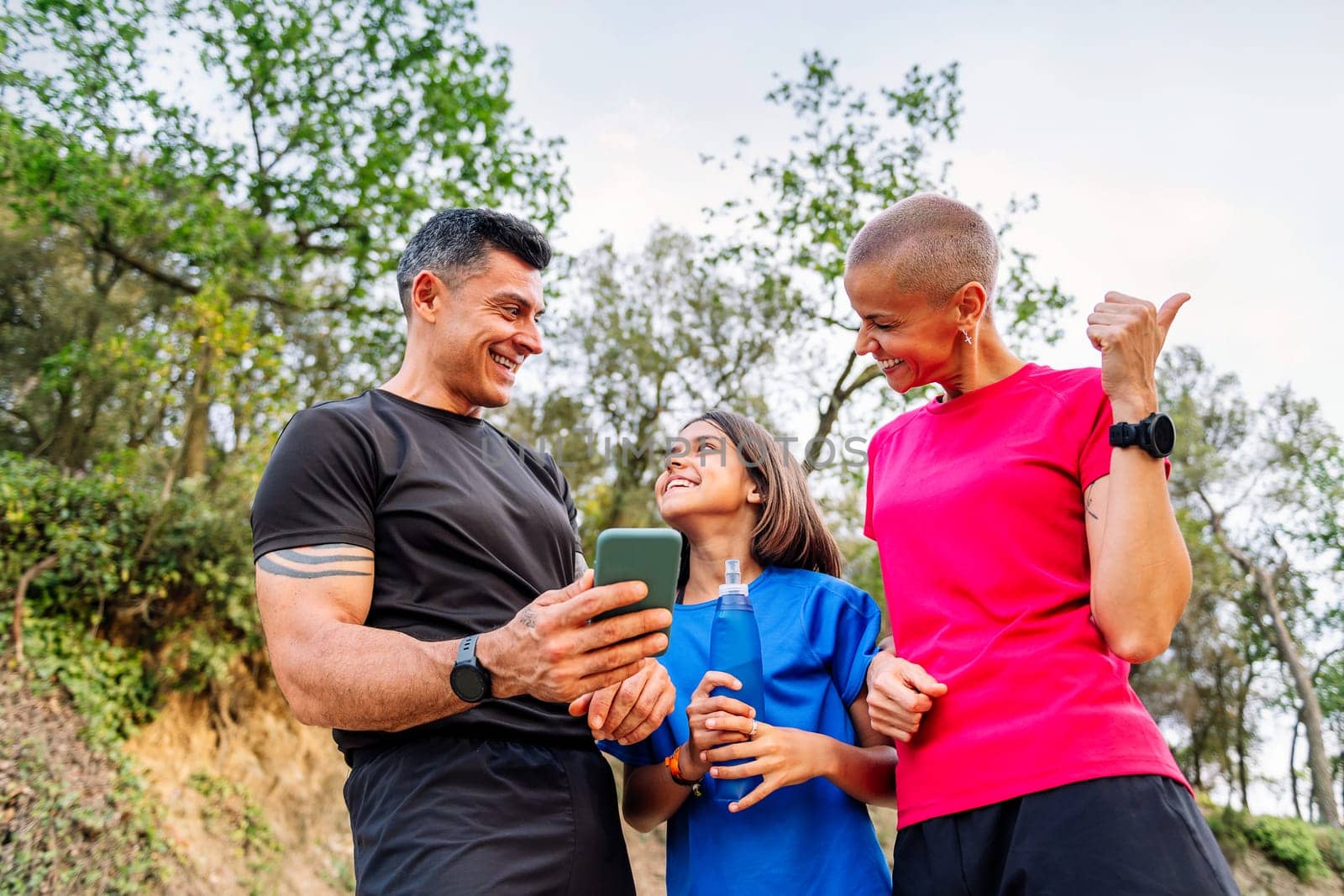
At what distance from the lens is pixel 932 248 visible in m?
2.32

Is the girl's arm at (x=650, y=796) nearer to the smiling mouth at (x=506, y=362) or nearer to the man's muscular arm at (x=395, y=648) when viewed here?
the man's muscular arm at (x=395, y=648)

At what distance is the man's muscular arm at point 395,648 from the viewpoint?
1695mm

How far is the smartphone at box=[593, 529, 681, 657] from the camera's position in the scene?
165 centimetres

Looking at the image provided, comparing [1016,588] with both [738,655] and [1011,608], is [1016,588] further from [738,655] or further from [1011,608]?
[738,655]

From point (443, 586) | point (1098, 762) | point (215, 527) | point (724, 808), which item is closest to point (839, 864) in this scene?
point (724, 808)

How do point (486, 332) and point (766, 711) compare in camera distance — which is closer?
point (766, 711)

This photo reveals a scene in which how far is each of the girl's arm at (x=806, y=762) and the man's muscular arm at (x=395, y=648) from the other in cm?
60

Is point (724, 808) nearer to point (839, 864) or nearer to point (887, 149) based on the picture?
point (839, 864)

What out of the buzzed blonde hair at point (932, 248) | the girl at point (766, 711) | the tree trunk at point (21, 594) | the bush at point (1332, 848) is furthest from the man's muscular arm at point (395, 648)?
the bush at point (1332, 848)

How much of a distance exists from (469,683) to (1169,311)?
1.68m

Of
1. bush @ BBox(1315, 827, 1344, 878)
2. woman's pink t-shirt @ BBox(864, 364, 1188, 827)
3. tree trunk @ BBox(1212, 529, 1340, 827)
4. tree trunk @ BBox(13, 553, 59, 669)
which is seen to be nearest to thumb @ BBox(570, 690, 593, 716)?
woman's pink t-shirt @ BBox(864, 364, 1188, 827)

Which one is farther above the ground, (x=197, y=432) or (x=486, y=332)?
(x=197, y=432)

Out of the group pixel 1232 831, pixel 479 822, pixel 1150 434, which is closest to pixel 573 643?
pixel 479 822

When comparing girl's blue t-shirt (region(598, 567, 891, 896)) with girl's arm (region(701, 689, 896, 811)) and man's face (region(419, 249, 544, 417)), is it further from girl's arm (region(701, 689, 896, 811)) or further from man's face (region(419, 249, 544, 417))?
man's face (region(419, 249, 544, 417))
